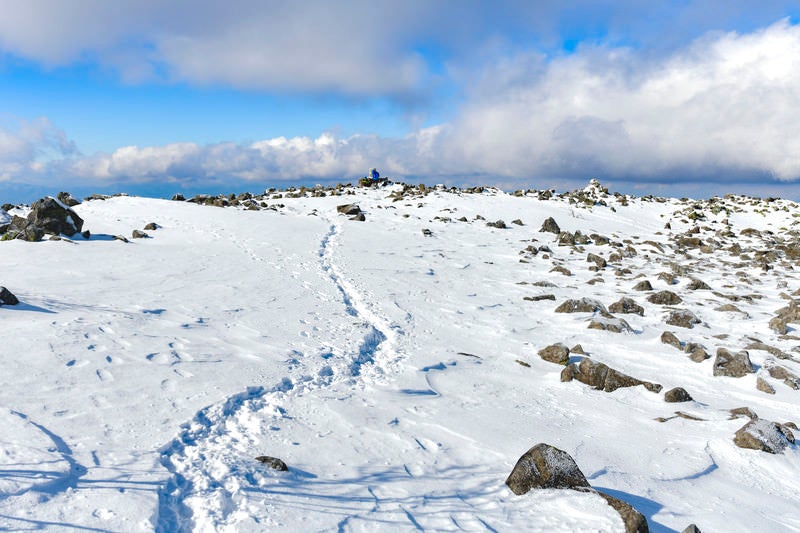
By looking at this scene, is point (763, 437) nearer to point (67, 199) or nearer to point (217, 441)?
point (217, 441)

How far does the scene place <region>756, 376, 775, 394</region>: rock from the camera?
870 centimetres

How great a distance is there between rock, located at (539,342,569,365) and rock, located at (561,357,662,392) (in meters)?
0.81

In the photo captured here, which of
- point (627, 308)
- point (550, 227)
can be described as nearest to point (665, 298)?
point (627, 308)

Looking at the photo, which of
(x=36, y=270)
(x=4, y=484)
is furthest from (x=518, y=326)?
(x=36, y=270)

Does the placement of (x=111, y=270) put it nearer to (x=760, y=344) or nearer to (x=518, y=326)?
(x=518, y=326)

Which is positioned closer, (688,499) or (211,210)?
(688,499)

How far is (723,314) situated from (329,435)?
1304cm

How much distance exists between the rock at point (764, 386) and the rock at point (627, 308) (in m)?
4.66

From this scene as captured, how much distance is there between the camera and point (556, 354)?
10172mm

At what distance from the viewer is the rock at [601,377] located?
8742 millimetres

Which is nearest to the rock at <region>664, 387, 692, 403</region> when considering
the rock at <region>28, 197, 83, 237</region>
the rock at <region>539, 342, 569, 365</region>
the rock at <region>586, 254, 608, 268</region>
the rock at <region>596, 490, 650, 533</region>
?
the rock at <region>539, 342, 569, 365</region>

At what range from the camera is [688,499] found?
5434 millimetres

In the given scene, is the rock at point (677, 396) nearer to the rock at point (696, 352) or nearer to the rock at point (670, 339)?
the rock at point (696, 352)

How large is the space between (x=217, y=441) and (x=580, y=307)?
11.2 m
